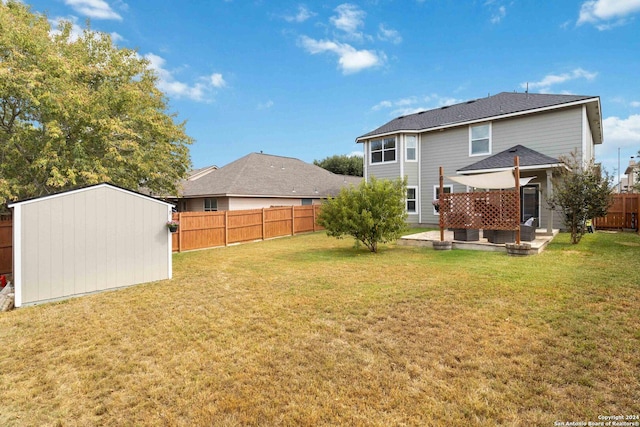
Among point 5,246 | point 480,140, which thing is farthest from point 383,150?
point 5,246

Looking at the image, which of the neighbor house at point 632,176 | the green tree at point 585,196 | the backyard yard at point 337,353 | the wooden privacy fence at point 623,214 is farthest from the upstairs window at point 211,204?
the wooden privacy fence at point 623,214

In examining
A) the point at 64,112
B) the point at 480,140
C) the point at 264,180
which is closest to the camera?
the point at 64,112

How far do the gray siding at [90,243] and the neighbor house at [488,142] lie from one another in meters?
10.2

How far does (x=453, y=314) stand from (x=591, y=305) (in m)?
2.04

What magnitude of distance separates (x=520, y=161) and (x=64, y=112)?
51.9ft

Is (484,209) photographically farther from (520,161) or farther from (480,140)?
(480,140)

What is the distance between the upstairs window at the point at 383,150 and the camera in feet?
56.9

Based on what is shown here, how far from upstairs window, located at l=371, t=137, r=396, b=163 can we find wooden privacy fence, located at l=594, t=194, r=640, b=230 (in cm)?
1010

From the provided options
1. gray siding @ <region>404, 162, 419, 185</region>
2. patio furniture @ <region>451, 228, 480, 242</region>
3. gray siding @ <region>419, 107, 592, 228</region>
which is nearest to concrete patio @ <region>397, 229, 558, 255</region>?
patio furniture @ <region>451, 228, 480, 242</region>

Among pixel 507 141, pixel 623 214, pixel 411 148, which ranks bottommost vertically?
pixel 623 214

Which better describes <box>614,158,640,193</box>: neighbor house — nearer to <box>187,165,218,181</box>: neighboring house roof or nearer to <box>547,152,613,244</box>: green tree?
<box>547,152,613,244</box>: green tree

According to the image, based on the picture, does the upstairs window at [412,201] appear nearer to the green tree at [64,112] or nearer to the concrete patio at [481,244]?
the concrete patio at [481,244]

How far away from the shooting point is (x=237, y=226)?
44.1 ft

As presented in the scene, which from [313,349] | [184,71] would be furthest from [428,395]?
[184,71]
